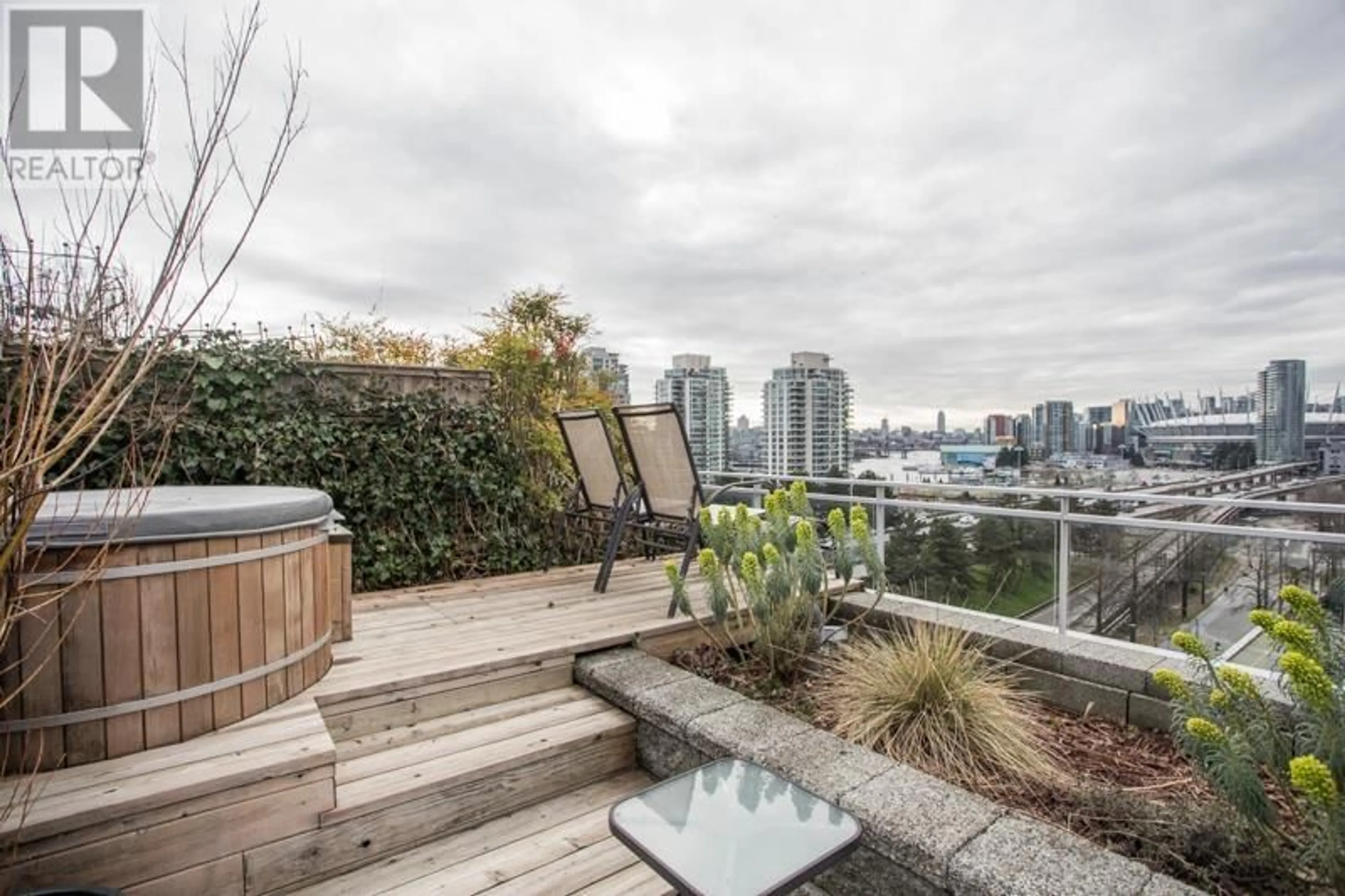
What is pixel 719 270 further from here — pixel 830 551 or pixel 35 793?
pixel 35 793

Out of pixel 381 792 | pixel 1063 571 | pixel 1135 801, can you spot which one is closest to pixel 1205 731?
pixel 1135 801

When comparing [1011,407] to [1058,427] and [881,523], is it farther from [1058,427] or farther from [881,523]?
[881,523]

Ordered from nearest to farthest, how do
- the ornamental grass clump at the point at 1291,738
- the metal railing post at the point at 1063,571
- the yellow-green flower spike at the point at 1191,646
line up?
the ornamental grass clump at the point at 1291,738 → the yellow-green flower spike at the point at 1191,646 → the metal railing post at the point at 1063,571

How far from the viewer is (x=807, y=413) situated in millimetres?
7879

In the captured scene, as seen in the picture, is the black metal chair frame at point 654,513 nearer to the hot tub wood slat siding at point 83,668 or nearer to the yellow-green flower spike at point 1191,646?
the yellow-green flower spike at point 1191,646

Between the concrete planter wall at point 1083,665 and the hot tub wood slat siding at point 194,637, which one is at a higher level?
the hot tub wood slat siding at point 194,637

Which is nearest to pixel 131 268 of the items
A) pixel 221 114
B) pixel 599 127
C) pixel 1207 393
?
pixel 221 114

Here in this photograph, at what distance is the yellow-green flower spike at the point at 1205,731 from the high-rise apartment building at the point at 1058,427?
12.9 feet

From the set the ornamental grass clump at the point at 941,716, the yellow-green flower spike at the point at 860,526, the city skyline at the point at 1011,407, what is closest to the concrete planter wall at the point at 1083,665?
the ornamental grass clump at the point at 941,716

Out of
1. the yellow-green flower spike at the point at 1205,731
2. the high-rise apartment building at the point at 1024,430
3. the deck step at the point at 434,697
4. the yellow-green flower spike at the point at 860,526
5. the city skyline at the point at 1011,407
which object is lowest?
the deck step at the point at 434,697

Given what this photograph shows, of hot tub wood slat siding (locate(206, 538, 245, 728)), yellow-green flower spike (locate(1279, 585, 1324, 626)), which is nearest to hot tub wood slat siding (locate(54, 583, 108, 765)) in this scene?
hot tub wood slat siding (locate(206, 538, 245, 728))

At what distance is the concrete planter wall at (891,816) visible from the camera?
1453 millimetres

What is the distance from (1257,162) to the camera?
5.70m

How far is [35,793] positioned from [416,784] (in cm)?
99
